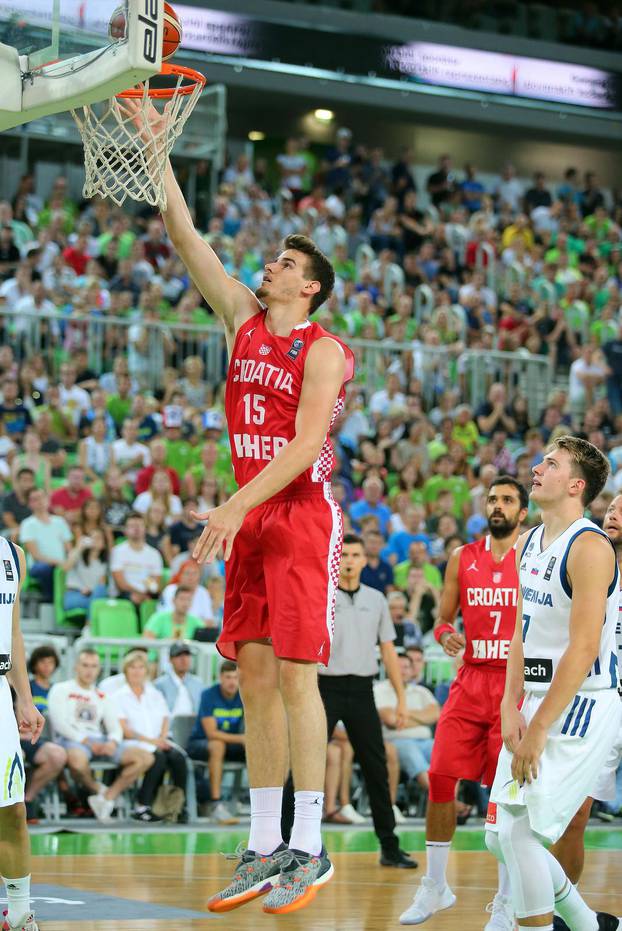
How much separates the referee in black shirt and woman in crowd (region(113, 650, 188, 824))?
2.11 meters

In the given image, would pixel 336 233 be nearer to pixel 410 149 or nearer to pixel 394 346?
pixel 394 346

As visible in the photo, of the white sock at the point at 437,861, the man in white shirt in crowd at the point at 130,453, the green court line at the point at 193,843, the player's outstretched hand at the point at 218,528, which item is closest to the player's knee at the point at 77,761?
the green court line at the point at 193,843

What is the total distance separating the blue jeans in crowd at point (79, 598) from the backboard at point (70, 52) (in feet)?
27.2

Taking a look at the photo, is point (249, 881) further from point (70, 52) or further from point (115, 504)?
point (115, 504)

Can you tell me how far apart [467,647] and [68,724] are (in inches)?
194

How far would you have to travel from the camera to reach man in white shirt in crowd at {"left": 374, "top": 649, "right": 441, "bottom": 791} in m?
13.7

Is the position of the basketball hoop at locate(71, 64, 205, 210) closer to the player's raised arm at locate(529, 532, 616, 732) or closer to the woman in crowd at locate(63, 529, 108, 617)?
the player's raised arm at locate(529, 532, 616, 732)

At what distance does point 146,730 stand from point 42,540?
2.36 meters

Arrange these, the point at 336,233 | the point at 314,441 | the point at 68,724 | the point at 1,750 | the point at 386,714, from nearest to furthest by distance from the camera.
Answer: the point at 314,441, the point at 1,750, the point at 68,724, the point at 386,714, the point at 336,233

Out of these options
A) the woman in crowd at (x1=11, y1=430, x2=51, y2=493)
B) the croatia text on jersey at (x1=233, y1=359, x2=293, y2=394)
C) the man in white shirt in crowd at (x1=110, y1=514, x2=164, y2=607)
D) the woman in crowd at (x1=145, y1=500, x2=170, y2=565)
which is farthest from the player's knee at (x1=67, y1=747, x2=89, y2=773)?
the croatia text on jersey at (x1=233, y1=359, x2=293, y2=394)

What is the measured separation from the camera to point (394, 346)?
63.6ft

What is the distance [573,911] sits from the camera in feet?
21.8

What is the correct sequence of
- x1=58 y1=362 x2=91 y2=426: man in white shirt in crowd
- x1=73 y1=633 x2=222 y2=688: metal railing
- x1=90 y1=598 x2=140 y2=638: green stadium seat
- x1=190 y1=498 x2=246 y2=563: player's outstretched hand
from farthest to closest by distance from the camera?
1. x1=58 y1=362 x2=91 y2=426: man in white shirt in crowd
2. x1=90 y1=598 x2=140 y2=638: green stadium seat
3. x1=73 y1=633 x2=222 y2=688: metal railing
4. x1=190 y1=498 x2=246 y2=563: player's outstretched hand

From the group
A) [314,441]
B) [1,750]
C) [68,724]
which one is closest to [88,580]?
[68,724]
